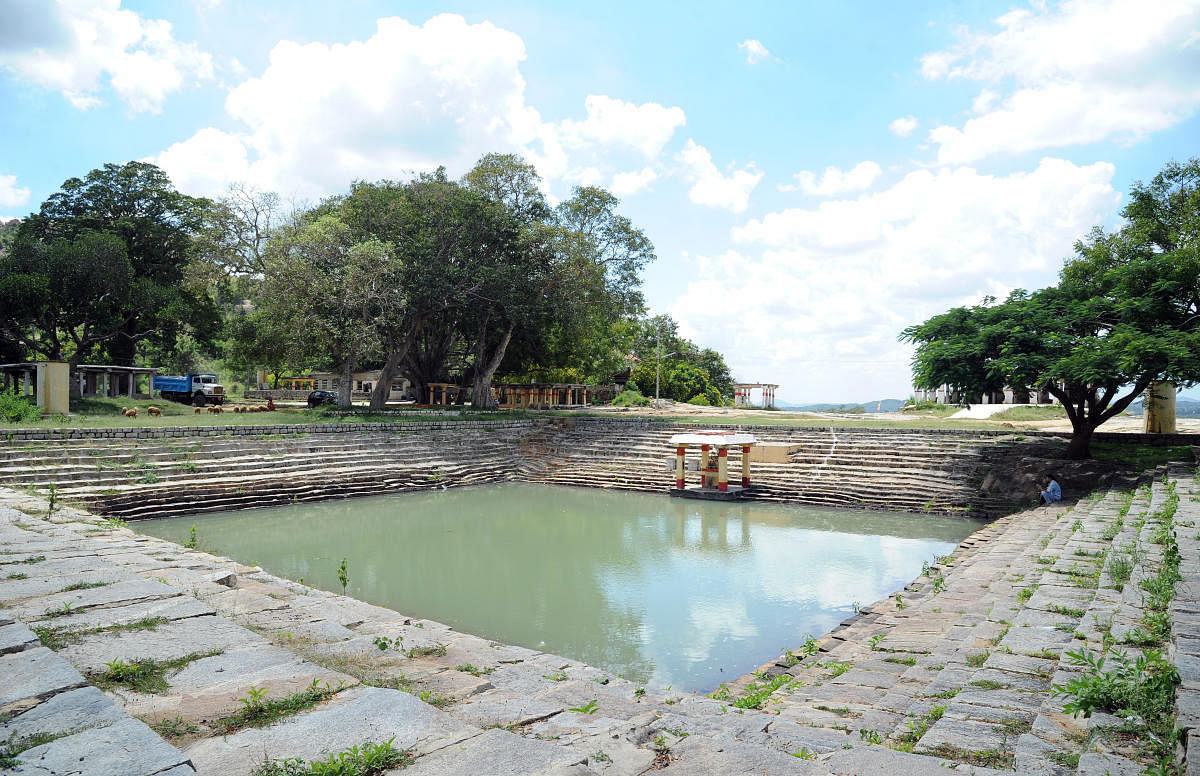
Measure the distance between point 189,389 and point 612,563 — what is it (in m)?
28.5

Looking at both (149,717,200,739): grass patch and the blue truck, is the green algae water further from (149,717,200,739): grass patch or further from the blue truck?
the blue truck

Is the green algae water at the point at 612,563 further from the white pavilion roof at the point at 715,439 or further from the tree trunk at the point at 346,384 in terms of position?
the tree trunk at the point at 346,384

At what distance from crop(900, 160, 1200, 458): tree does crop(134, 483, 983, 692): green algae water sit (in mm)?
Answer: 3653

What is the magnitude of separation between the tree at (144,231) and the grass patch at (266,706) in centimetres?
2866

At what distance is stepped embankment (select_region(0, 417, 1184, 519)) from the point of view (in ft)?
45.7

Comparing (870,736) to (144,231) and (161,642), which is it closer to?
(161,642)

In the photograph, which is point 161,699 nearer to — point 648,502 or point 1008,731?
point 1008,731

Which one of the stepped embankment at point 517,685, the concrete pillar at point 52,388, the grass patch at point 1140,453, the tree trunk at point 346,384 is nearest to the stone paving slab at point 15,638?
the stepped embankment at point 517,685

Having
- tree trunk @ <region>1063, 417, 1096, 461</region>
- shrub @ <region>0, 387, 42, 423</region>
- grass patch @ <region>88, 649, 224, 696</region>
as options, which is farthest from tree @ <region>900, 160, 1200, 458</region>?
shrub @ <region>0, 387, 42, 423</region>

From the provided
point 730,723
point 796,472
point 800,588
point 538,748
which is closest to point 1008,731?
point 730,723

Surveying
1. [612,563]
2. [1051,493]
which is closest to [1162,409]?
[1051,493]

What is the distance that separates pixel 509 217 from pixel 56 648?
2564 centimetres

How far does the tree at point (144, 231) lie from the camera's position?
2797 centimetres

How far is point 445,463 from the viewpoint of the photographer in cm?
2033
